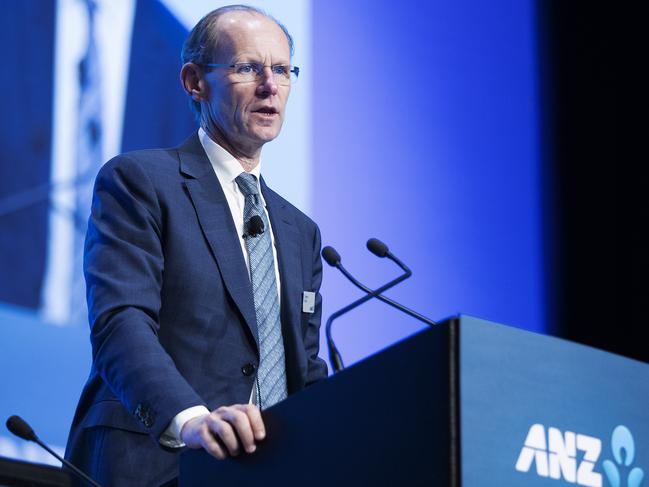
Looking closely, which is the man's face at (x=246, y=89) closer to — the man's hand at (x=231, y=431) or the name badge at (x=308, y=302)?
the name badge at (x=308, y=302)

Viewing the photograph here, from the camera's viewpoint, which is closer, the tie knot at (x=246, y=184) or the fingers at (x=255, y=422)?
the fingers at (x=255, y=422)

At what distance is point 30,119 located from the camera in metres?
3.03

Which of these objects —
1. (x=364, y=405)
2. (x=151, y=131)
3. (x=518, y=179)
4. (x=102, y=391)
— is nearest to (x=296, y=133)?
(x=151, y=131)

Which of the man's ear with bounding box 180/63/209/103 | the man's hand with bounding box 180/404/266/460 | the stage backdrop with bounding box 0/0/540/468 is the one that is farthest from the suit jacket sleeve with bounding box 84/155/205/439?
the stage backdrop with bounding box 0/0/540/468

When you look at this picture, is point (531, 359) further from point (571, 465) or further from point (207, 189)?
point (207, 189)

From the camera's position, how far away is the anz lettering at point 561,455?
131cm

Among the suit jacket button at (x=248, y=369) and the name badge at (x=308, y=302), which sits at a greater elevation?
the name badge at (x=308, y=302)

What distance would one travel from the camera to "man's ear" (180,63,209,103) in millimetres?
2535

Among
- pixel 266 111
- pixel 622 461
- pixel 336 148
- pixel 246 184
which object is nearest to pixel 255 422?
pixel 622 461

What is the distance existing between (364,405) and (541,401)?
23 cm

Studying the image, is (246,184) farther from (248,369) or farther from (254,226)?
(248,369)

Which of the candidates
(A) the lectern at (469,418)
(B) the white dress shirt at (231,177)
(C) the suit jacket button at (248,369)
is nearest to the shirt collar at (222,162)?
(B) the white dress shirt at (231,177)

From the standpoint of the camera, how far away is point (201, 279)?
2.10 m

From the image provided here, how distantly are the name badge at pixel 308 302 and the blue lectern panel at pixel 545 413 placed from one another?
0.99 m
